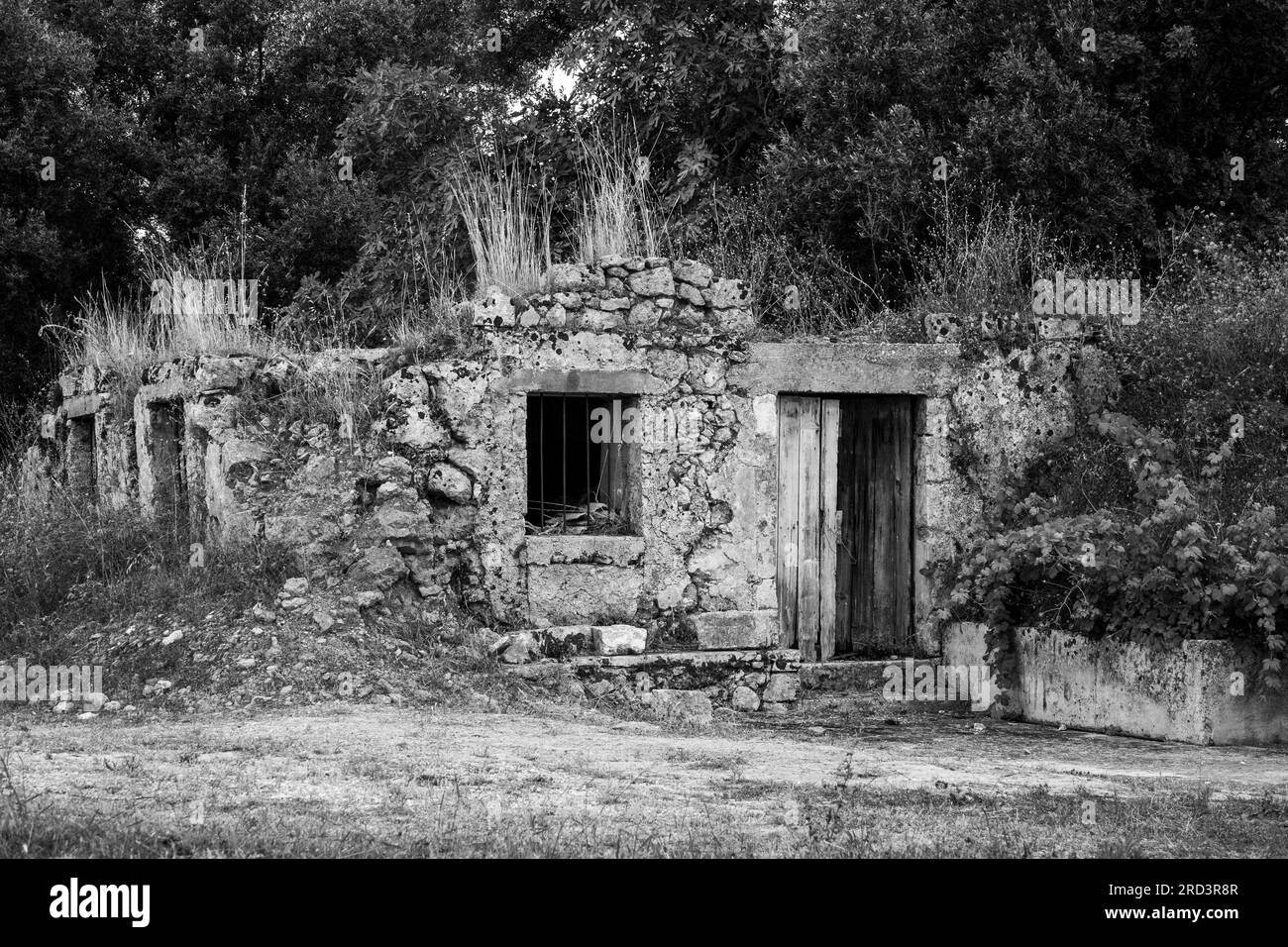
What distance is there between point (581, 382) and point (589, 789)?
4298mm

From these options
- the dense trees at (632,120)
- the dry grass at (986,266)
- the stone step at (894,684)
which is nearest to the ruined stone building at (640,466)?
the stone step at (894,684)

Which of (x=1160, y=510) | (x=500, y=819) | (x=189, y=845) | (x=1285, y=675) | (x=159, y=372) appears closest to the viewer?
(x=189, y=845)

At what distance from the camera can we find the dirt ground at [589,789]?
5.14 metres

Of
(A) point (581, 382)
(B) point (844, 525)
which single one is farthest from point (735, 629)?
(A) point (581, 382)

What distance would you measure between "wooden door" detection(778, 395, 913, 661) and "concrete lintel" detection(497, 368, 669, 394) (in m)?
1.10

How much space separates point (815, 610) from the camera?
10.6 m

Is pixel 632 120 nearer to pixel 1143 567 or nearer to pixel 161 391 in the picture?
pixel 161 391

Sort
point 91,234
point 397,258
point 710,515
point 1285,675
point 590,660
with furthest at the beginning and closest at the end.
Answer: point 91,234 < point 397,258 < point 710,515 < point 590,660 < point 1285,675

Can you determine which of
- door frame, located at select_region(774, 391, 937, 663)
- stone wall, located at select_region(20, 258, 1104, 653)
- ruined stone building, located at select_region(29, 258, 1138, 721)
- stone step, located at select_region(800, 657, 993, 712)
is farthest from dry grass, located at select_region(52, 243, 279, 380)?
stone step, located at select_region(800, 657, 993, 712)

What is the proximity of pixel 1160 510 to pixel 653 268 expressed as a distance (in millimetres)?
3821

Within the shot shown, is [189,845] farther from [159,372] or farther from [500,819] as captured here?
[159,372]

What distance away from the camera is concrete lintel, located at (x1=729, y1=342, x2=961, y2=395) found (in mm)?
10297

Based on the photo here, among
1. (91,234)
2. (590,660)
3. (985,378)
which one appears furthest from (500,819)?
(91,234)

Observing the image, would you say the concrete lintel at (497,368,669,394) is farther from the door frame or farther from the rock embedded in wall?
the door frame
